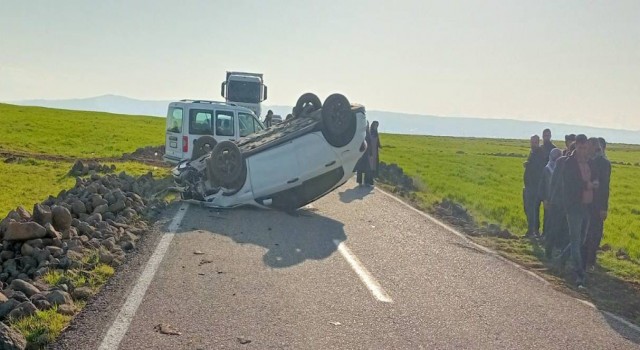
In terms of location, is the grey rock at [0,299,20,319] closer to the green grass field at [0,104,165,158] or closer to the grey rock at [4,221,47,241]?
the grey rock at [4,221,47,241]

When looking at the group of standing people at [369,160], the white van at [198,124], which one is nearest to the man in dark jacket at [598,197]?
the group of standing people at [369,160]

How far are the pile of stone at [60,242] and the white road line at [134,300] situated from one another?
1.36ft

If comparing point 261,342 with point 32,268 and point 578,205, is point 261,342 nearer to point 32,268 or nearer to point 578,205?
point 32,268

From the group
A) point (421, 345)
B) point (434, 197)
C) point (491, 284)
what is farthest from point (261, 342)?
point (434, 197)

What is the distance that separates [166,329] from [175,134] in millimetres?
13217

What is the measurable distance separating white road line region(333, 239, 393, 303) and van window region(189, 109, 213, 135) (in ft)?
29.3

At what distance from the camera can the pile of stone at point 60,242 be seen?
586 centimetres

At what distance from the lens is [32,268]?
7.52 m

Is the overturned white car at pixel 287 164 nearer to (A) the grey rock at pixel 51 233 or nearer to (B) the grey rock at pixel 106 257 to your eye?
(A) the grey rock at pixel 51 233

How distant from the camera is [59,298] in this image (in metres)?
5.81

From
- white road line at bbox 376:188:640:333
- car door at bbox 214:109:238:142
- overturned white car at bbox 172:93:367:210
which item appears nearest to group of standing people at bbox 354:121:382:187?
white road line at bbox 376:188:640:333

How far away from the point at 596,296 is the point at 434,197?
10.2m

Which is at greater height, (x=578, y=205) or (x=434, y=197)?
(x=578, y=205)

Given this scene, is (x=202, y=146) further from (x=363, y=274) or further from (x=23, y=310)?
(x=23, y=310)
